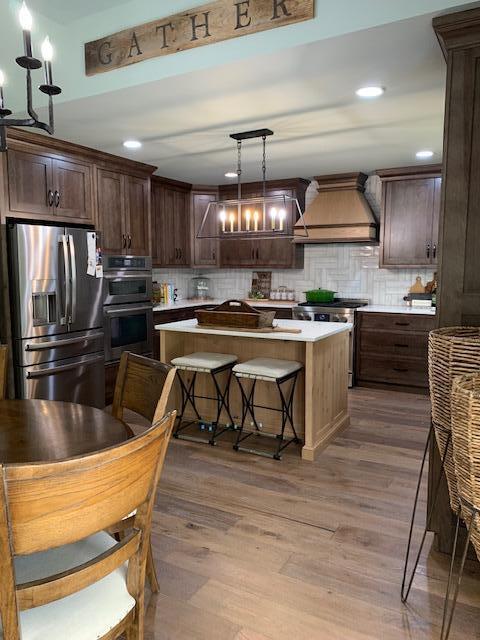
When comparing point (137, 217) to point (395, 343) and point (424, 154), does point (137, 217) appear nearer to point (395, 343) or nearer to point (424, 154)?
point (424, 154)

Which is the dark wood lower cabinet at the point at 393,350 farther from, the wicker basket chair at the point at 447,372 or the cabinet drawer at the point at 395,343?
the wicker basket chair at the point at 447,372

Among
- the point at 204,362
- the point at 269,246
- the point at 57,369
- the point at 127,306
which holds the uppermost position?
Result: the point at 269,246

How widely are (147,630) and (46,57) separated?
2057mm

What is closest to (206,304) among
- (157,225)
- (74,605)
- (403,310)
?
(157,225)

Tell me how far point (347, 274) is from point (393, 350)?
4.09 ft

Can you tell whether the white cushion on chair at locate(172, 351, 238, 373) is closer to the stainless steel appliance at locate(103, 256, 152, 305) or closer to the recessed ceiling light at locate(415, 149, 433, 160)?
the stainless steel appliance at locate(103, 256, 152, 305)

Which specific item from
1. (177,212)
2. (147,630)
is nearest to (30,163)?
(177,212)

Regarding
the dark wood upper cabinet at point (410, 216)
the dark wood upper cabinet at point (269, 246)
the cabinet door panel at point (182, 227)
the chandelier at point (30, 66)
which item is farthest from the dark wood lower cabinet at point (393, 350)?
the chandelier at point (30, 66)

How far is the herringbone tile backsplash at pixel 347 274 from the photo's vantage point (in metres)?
5.75

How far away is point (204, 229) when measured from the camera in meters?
6.50

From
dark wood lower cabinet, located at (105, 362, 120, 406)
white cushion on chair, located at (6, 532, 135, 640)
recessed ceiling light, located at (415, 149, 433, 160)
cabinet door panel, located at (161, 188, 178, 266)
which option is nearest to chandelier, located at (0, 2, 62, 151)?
white cushion on chair, located at (6, 532, 135, 640)

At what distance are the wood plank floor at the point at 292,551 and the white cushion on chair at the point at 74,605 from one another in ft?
2.19

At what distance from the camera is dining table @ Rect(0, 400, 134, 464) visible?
1524 mm

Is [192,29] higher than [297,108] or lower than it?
higher
